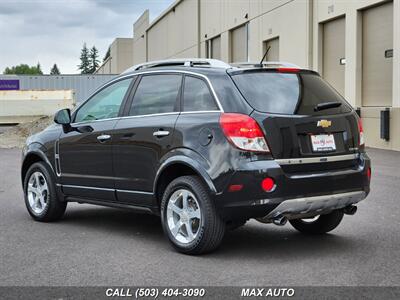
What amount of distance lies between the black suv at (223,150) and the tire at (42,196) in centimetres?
76

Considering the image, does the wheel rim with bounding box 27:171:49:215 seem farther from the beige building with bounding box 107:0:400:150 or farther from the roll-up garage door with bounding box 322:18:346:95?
the roll-up garage door with bounding box 322:18:346:95

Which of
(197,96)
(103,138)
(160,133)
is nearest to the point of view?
(197,96)

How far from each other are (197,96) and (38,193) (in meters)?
2.92

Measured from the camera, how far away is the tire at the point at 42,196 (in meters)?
7.70

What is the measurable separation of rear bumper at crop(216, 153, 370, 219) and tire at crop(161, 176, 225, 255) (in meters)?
0.15

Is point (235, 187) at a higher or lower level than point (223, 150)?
lower

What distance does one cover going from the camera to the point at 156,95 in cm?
656

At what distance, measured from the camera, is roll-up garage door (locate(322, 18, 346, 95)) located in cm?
2216

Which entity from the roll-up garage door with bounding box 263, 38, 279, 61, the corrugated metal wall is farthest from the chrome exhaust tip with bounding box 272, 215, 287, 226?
the corrugated metal wall

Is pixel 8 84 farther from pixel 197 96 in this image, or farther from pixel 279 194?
pixel 279 194

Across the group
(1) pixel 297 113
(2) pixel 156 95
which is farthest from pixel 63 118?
(1) pixel 297 113

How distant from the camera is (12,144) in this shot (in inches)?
933

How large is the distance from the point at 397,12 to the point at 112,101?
13.4 meters

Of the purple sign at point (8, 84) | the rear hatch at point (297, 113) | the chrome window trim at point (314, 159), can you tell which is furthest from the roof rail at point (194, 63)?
the purple sign at point (8, 84)
